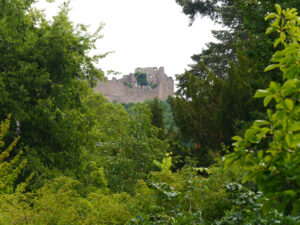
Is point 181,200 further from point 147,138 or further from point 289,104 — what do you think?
point 147,138

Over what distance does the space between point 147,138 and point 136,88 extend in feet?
170

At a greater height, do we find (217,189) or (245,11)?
(245,11)

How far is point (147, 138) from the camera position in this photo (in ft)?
38.8

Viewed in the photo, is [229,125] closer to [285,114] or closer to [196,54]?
[196,54]

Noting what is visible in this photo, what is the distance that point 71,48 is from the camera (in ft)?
33.1

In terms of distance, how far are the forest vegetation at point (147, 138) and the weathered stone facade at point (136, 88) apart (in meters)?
41.7

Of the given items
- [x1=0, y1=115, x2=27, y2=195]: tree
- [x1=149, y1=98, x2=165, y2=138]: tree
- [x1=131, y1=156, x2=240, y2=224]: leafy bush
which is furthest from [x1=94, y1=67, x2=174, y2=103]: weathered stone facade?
[x1=131, y1=156, x2=240, y2=224]: leafy bush

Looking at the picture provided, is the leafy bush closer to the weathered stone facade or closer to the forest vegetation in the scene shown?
the forest vegetation

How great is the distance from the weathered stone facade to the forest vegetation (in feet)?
137

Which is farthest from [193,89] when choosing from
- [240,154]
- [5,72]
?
[240,154]

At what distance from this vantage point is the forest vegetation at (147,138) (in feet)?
6.11

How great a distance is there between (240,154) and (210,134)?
12.8m

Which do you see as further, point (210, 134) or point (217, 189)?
point (210, 134)

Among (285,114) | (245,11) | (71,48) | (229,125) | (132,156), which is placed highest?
(245,11)
